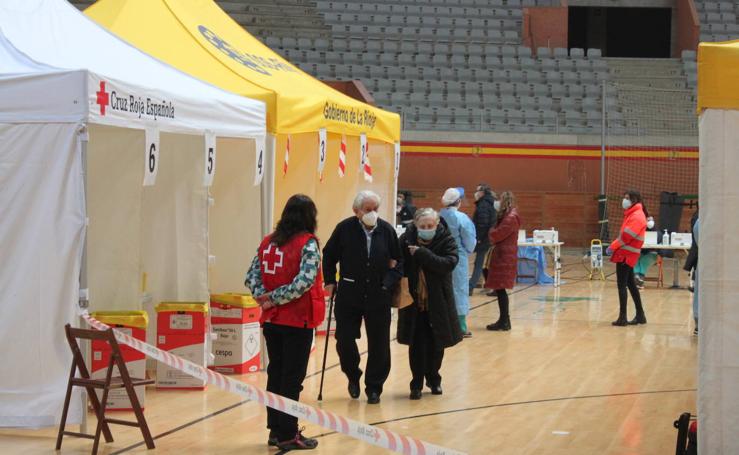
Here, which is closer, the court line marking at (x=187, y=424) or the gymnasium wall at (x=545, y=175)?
the court line marking at (x=187, y=424)

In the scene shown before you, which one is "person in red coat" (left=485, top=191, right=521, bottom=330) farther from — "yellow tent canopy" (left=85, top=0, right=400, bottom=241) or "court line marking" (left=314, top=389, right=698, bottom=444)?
"court line marking" (left=314, top=389, right=698, bottom=444)

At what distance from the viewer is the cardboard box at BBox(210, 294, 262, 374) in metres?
9.60

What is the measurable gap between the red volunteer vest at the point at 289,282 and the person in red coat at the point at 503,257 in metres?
6.08

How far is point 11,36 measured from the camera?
25.8 ft

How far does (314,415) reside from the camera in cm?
596

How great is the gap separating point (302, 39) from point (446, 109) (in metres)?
4.20

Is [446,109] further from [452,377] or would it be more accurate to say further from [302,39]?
[452,377]

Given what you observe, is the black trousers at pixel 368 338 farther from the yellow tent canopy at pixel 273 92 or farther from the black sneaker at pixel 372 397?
the yellow tent canopy at pixel 273 92

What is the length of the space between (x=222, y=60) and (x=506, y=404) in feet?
13.7

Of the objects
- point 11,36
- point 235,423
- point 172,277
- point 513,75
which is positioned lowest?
point 235,423

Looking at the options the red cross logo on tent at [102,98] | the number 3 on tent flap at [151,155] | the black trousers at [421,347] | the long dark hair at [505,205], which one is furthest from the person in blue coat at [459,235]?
the red cross logo on tent at [102,98]

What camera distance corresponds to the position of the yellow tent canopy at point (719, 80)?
584 centimetres

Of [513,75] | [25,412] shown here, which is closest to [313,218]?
[25,412]

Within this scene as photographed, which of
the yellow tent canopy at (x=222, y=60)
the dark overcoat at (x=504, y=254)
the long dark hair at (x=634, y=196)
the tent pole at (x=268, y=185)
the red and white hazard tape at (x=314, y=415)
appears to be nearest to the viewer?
the red and white hazard tape at (x=314, y=415)
